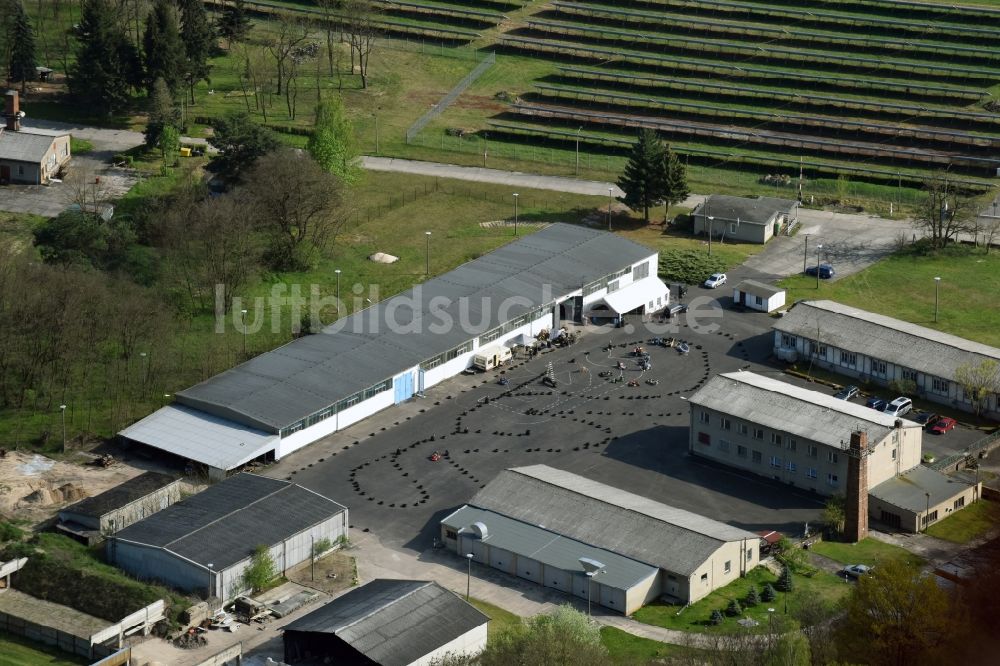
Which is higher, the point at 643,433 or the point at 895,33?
the point at 895,33

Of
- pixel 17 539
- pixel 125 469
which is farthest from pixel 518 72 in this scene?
pixel 17 539

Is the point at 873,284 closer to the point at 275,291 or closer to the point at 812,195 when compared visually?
the point at 812,195

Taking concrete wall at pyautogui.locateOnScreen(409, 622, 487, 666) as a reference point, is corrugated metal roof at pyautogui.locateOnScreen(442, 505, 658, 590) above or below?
above

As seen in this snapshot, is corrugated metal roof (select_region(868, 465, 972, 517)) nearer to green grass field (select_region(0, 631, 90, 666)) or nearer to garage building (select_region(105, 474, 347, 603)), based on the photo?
garage building (select_region(105, 474, 347, 603))

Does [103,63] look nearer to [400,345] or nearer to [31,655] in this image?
[400,345]

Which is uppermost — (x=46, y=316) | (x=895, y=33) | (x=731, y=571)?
(x=895, y=33)

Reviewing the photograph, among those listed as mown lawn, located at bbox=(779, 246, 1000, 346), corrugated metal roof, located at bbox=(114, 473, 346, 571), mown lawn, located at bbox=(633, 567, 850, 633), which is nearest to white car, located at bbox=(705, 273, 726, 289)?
mown lawn, located at bbox=(779, 246, 1000, 346)
